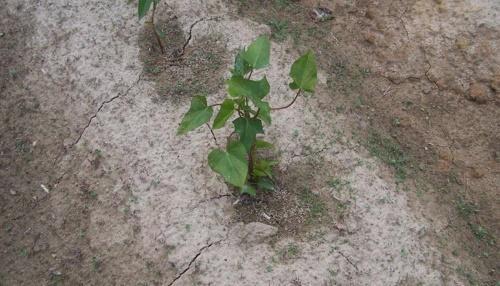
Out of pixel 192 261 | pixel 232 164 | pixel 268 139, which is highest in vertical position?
pixel 232 164

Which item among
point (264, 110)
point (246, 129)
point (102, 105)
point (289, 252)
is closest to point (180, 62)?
point (102, 105)

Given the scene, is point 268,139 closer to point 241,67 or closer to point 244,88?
point 241,67

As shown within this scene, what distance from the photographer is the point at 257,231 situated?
83.4 inches

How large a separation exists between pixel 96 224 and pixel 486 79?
2.18m

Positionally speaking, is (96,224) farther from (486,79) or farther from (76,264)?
(486,79)

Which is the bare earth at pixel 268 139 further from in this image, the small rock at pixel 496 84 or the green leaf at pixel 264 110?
the green leaf at pixel 264 110

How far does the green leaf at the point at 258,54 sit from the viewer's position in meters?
1.88

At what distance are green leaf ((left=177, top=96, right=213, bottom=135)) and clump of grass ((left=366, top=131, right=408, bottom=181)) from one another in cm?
97

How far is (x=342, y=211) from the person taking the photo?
2221 mm

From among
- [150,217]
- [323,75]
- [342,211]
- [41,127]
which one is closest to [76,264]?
[150,217]

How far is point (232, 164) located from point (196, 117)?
22 centimetres

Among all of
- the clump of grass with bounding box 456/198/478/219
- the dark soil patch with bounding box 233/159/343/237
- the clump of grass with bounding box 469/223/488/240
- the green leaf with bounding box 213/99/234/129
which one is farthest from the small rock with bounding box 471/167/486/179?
the green leaf with bounding box 213/99/234/129

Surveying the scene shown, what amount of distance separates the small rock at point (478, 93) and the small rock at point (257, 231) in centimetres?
136

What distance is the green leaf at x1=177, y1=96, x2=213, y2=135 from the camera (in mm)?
1813
